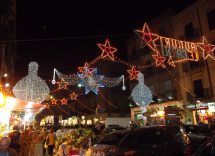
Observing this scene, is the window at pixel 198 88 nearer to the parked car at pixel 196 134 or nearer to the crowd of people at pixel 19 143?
the parked car at pixel 196 134

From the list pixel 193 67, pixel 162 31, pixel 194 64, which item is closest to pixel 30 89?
pixel 193 67

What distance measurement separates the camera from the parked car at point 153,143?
7484mm

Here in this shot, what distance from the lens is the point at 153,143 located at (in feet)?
25.6

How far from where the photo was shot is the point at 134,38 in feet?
129

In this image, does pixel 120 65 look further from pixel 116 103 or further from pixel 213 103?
pixel 213 103

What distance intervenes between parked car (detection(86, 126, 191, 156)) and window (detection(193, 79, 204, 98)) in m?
20.4

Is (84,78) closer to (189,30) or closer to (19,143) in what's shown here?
(19,143)

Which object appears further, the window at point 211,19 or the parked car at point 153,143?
the window at point 211,19

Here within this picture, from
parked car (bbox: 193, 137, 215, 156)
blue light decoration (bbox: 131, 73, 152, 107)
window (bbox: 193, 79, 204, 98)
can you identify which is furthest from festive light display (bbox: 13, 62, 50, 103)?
window (bbox: 193, 79, 204, 98)

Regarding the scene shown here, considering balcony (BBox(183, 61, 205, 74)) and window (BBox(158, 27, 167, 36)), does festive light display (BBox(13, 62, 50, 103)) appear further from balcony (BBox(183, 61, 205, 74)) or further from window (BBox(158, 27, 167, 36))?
window (BBox(158, 27, 167, 36))

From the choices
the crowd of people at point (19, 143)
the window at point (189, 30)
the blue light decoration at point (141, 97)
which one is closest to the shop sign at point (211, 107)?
the blue light decoration at point (141, 97)

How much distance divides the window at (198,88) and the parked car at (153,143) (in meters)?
20.4

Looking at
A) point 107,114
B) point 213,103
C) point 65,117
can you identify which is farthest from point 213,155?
point 65,117

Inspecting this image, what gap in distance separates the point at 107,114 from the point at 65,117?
80.0 feet
